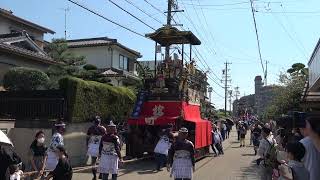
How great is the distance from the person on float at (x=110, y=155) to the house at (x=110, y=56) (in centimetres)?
2864

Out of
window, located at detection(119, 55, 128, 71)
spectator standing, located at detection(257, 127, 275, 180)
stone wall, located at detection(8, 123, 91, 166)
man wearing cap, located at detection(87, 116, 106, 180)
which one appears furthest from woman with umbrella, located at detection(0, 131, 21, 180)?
window, located at detection(119, 55, 128, 71)

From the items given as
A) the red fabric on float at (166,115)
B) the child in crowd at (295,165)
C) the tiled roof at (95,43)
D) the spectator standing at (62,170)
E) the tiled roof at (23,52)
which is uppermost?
the tiled roof at (95,43)

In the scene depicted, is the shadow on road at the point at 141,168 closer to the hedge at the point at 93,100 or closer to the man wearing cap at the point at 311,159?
the hedge at the point at 93,100

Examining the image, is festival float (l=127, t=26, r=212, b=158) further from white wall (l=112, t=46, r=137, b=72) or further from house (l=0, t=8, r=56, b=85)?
white wall (l=112, t=46, r=137, b=72)

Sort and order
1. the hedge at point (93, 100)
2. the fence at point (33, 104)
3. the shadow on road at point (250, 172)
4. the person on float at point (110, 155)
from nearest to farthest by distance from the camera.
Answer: the person on float at point (110, 155) < the shadow on road at point (250, 172) < the fence at point (33, 104) < the hedge at point (93, 100)

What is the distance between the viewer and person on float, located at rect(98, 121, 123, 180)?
13.0 metres

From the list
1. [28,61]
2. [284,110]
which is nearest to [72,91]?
[28,61]

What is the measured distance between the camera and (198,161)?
23.0m

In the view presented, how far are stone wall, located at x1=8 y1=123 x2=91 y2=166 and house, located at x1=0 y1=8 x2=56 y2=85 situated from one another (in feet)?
22.1

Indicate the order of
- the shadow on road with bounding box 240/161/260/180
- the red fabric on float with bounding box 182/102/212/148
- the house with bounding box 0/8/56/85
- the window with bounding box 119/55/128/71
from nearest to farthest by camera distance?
the shadow on road with bounding box 240/161/260/180 < the red fabric on float with bounding box 182/102/212/148 < the house with bounding box 0/8/56/85 < the window with bounding box 119/55/128/71

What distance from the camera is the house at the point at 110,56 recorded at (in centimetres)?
4278

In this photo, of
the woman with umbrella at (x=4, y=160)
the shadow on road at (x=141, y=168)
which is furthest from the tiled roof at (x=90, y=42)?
the woman with umbrella at (x=4, y=160)

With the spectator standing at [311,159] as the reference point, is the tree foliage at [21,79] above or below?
above

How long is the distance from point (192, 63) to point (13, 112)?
973cm
